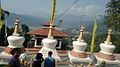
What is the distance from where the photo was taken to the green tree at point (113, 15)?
3805 centimetres

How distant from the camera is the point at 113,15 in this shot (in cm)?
3859

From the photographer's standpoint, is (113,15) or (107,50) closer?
(107,50)

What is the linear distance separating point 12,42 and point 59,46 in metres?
8.74

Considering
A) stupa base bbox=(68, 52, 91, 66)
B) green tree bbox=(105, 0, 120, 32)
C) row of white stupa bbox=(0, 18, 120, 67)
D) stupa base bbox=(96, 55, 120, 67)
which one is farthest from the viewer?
green tree bbox=(105, 0, 120, 32)

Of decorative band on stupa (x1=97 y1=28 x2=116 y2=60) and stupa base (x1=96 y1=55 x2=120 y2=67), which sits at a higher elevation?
decorative band on stupa (x1=97 y1=28 x2=116 y2=60)

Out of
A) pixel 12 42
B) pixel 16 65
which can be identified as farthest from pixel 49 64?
pixel 12 42

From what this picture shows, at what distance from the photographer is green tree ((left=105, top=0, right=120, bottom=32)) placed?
38.0 metres

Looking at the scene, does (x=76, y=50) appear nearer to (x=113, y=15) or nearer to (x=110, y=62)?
(x=110, y=62)

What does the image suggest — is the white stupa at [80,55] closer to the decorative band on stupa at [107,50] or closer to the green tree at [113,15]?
the decorative band on stupa at [107,50]

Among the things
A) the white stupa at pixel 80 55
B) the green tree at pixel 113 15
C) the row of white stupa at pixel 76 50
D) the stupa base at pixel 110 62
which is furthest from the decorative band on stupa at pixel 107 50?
the green tree at pixel 113 15

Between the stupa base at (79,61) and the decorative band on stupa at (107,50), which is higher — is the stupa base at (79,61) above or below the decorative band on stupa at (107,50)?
below

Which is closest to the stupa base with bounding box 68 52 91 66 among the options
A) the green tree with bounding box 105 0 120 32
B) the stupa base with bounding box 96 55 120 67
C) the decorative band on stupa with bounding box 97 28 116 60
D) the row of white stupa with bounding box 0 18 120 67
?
the row of white stupa with bounding box 0 18 120 67

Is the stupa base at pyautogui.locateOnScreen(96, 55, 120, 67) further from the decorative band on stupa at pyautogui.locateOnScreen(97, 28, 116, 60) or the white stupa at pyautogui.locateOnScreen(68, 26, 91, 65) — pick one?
the white stupa at pyautogui.locateOnScreen(68, 26, 91, 65)

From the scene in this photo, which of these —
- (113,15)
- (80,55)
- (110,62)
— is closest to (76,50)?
(80,55)
